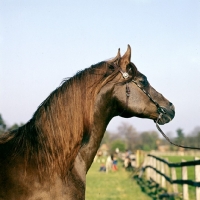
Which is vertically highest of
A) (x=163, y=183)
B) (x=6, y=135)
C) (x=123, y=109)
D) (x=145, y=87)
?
(x=145, y=87)

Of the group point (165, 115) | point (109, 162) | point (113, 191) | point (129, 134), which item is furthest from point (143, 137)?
point (165, 115)

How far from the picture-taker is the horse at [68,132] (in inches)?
139

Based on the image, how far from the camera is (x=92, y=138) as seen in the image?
4.23 metres

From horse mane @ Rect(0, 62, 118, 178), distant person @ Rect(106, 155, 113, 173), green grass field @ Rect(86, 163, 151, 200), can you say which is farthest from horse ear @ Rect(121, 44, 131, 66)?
distant person @ Rect(106, 155, 113, 173)

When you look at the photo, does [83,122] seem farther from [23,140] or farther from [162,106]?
[162,106]

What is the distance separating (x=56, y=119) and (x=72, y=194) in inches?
32.4

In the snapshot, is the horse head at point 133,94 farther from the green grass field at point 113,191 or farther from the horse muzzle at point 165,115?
the green grass field at point 113,191

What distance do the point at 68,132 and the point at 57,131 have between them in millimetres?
122

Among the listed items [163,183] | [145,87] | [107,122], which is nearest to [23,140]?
[107,122]

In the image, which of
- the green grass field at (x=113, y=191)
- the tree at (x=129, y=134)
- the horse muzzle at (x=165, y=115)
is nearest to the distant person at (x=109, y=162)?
the green grass field at (x=113, y=191)

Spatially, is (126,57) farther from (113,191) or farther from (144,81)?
(113,191)

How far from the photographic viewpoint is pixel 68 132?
3834 mm

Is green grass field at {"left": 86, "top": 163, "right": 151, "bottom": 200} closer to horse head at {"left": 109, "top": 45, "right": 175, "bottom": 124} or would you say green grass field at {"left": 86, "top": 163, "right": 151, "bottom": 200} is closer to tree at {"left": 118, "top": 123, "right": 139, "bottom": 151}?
horse head at {"left": 109, "top": 45, "right": 175, "bottom": 124}

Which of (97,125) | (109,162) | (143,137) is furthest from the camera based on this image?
(143,137)
